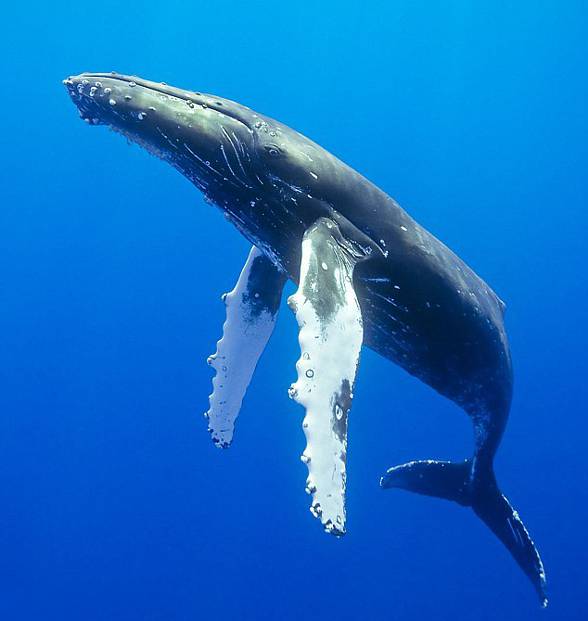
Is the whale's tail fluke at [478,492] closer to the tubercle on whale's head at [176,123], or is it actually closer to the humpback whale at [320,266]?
the humpback whale at [320,266]

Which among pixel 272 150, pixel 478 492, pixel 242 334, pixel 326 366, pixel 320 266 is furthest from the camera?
pixel 478 492

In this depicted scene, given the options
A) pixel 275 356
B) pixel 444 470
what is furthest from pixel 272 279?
pixel 275 356

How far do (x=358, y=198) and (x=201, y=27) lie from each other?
23830 mm

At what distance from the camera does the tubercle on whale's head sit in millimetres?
5426

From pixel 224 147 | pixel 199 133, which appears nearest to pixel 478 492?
pixel 224 147

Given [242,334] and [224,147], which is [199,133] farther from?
[242,334]

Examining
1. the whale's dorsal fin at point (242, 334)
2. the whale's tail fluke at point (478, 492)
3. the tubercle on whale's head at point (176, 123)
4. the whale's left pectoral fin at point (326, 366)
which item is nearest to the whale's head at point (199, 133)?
the tubercle on whale's head at point (176, 123)

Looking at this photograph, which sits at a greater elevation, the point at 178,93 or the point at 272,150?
the point at 178,93

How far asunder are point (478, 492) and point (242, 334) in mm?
4331

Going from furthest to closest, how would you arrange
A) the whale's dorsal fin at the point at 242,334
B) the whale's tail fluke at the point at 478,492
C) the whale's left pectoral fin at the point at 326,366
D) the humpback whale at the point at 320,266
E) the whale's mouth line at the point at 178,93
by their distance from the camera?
the whale's tail fluke at the point at 478,492 → the whale's dorsal fin at the point at 242,334 → the whale's mouth line at the point at 178,93 → the humpback whale at the point at 320,266 → the whale's left pectoral fin at the point at 326,366

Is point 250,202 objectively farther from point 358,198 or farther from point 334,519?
point 334,519

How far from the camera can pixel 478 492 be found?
29.3 ft

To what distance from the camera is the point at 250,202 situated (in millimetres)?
5727

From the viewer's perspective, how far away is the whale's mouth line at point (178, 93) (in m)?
5.57
